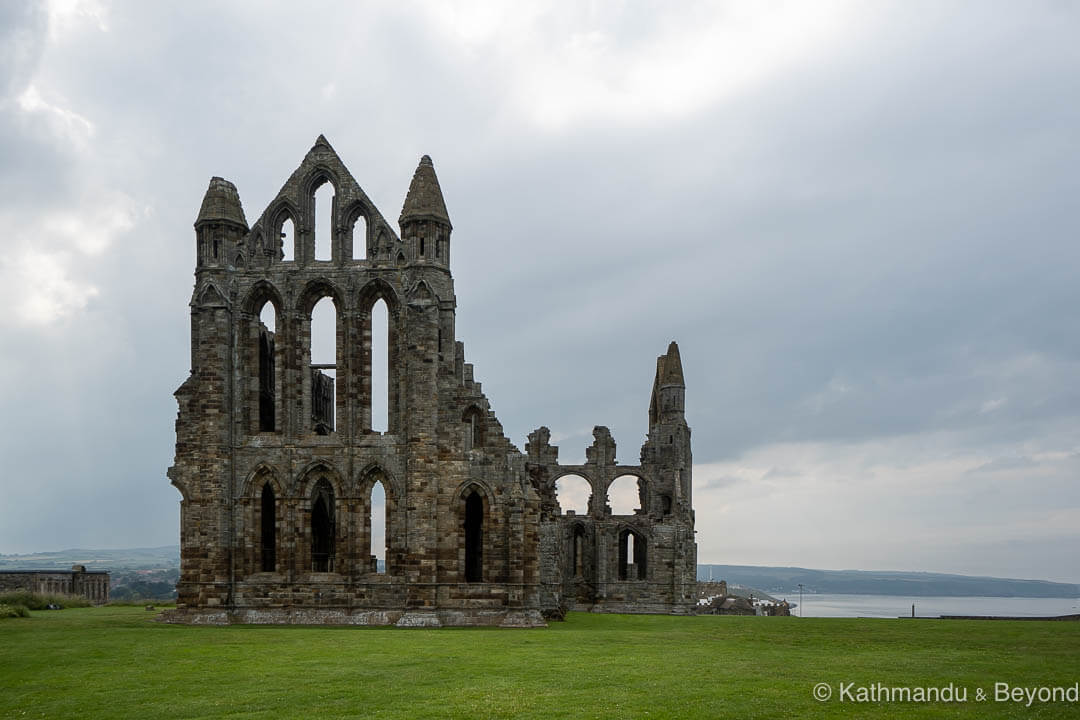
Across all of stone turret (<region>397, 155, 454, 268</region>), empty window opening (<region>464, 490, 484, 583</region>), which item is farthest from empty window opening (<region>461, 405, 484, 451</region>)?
stone turret (<region>397, 155, 454, 268</region>)

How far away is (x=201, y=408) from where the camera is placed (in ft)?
121

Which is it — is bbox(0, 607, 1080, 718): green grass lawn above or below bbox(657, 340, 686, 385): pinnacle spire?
below

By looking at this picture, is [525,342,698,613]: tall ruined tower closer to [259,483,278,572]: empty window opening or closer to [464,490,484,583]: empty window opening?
[464,490,484,583]: empty window opening

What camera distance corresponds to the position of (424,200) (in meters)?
37.8

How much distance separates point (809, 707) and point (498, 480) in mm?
20764

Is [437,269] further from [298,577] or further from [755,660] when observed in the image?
[755,660]

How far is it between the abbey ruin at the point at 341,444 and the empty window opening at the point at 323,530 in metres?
0.63

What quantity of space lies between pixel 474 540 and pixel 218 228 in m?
15.2

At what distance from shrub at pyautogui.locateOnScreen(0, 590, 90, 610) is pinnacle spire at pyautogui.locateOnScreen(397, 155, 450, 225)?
72.8 ft

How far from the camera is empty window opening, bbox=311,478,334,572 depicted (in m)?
39.8

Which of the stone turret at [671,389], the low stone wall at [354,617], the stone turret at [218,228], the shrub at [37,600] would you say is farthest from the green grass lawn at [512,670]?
the stone turret at [671,389]

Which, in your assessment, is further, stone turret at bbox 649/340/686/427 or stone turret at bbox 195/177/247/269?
stone turret at bbox 649/340/686/427

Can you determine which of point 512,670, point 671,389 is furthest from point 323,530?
point 671,389

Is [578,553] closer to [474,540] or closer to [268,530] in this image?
[474,540]
